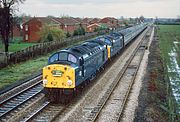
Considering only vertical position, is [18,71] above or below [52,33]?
below

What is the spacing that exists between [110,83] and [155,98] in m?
5.17

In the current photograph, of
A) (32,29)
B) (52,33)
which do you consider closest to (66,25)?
(32,29)

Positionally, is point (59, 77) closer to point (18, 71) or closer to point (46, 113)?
point (46, 113)

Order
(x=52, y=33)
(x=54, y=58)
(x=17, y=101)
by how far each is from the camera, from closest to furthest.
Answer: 1. (x=54, y=58)
2. (x=17, y=101)
3. (x=52, y=33)

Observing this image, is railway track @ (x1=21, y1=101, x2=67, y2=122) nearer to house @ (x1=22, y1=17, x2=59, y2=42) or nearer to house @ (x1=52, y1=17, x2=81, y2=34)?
house @ (x1=22, y1=17, x2=59, y2=42)

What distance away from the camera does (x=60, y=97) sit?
2112cm

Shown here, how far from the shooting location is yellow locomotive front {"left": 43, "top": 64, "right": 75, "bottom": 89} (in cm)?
2062

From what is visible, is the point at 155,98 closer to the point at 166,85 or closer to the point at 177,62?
the point at 166,85

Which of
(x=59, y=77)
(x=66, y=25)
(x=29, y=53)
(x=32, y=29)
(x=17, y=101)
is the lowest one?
(x=17, y=101)

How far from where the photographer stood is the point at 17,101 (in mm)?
22203

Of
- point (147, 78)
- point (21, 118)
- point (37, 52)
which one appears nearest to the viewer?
point (21, 118)

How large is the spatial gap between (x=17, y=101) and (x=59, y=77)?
3.53 meters

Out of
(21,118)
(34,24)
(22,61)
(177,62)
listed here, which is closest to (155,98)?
(21,118)

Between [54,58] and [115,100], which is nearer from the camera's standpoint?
[54,58]
